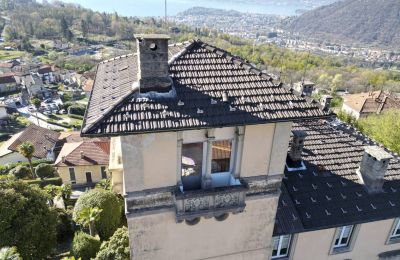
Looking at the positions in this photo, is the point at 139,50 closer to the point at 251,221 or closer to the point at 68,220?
the point at 251,221

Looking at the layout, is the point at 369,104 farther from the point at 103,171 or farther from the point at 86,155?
the point at 86,155

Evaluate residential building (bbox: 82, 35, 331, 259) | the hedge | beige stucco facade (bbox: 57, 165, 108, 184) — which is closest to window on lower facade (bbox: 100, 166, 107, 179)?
beige stucco facade (bbox: 57, 165, 108, 184)

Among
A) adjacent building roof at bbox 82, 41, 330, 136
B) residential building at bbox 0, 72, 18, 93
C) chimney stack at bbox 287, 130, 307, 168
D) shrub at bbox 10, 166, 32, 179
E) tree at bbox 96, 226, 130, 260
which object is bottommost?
residential building at bbox 0, 72, 18, 93

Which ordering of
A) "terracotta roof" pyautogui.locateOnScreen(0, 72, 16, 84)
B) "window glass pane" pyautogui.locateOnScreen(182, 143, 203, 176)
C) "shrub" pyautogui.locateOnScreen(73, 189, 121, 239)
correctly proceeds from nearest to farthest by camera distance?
1. "window glass pane" pyautogui.locateOnScreen(182, 143, 203, 176)
2. "shrub" pyautogui.locateOnScreen(73, 189, 121, 239)
3. "terracotta roof" pyautogui.locateOnScreen(0, 72, 16, 84)

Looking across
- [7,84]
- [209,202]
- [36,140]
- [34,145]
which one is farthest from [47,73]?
[209,202]

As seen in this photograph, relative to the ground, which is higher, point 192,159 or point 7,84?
point 192,159

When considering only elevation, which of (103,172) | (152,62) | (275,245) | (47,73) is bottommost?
(47,73)

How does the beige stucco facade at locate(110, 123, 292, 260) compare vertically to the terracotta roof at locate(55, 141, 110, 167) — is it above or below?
above

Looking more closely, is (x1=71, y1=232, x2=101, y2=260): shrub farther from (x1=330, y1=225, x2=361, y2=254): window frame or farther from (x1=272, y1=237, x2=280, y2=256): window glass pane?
(x1=330, y1=225, x2=361, y2=254): window frame
